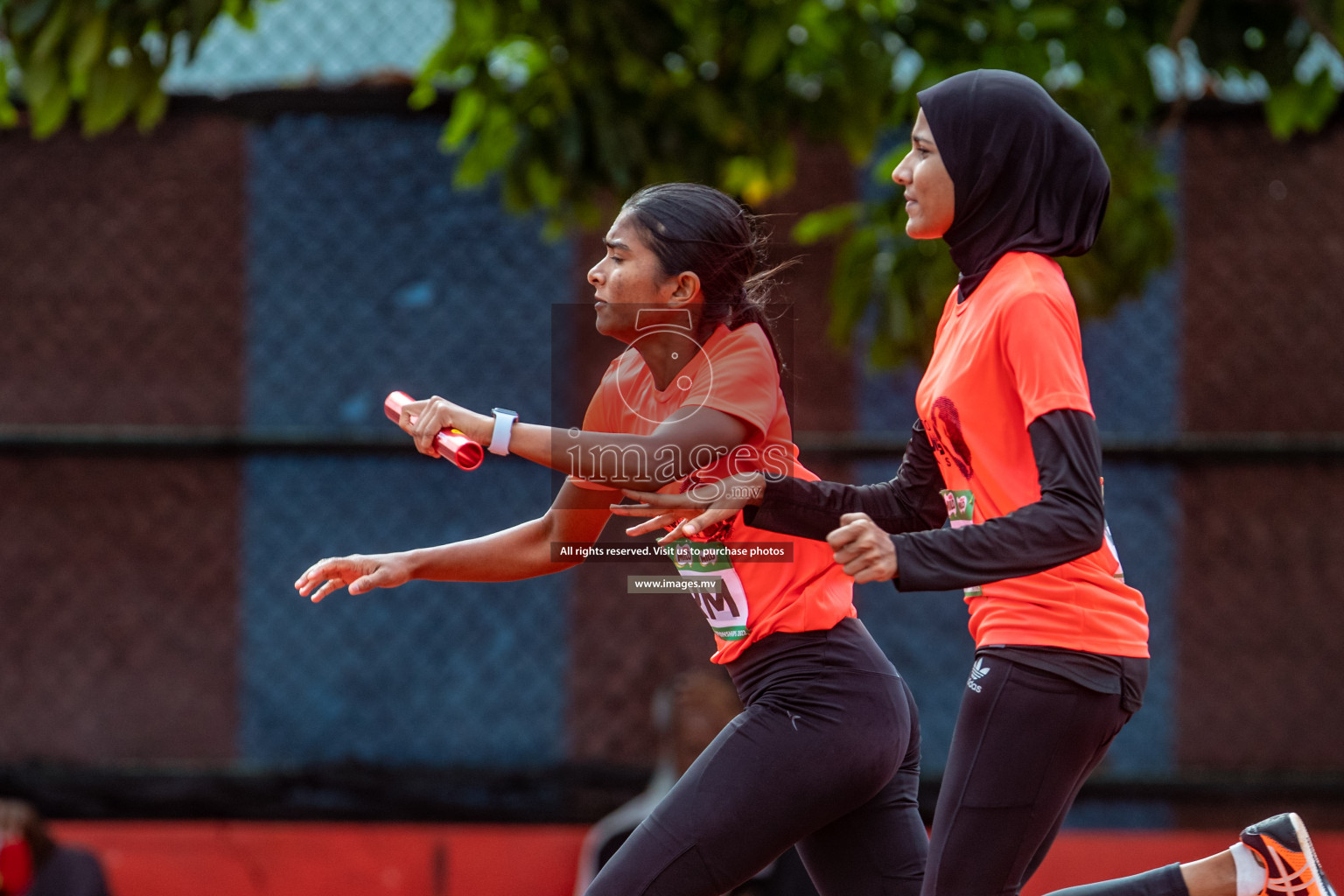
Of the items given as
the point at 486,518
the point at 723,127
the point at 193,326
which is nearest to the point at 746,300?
the point at 723,127

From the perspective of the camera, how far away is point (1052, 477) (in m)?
1.89

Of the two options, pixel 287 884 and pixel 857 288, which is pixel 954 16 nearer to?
pixel 857 288

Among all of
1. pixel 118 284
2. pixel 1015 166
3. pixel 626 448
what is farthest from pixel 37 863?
pixel 1015 166

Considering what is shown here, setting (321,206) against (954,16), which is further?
(321,206)

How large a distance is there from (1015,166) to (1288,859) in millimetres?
1261

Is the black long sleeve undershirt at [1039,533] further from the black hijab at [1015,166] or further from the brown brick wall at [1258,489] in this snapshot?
the brown brick wall at [1258,489]

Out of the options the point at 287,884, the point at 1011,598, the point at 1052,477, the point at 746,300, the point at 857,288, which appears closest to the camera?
the point at 1052,477

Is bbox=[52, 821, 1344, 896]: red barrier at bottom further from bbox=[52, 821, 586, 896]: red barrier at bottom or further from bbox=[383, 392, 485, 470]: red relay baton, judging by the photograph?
bbox=[383, 392, 485, 470]: red relay baton

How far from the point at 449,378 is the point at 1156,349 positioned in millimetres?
2806

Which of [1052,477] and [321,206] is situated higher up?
[1052,477]

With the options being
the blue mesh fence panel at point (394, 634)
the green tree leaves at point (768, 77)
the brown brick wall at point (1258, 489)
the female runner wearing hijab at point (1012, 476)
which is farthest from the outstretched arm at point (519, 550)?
the brown brick wall at point (1258, 489)

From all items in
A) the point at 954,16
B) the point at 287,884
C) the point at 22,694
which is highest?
the point at 954,16

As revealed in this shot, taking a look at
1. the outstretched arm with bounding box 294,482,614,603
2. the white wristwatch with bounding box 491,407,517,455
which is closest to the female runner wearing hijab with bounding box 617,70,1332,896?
the white wristwatch with bounding box 491,407,517,455

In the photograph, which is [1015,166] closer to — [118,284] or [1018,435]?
[1018,435]
